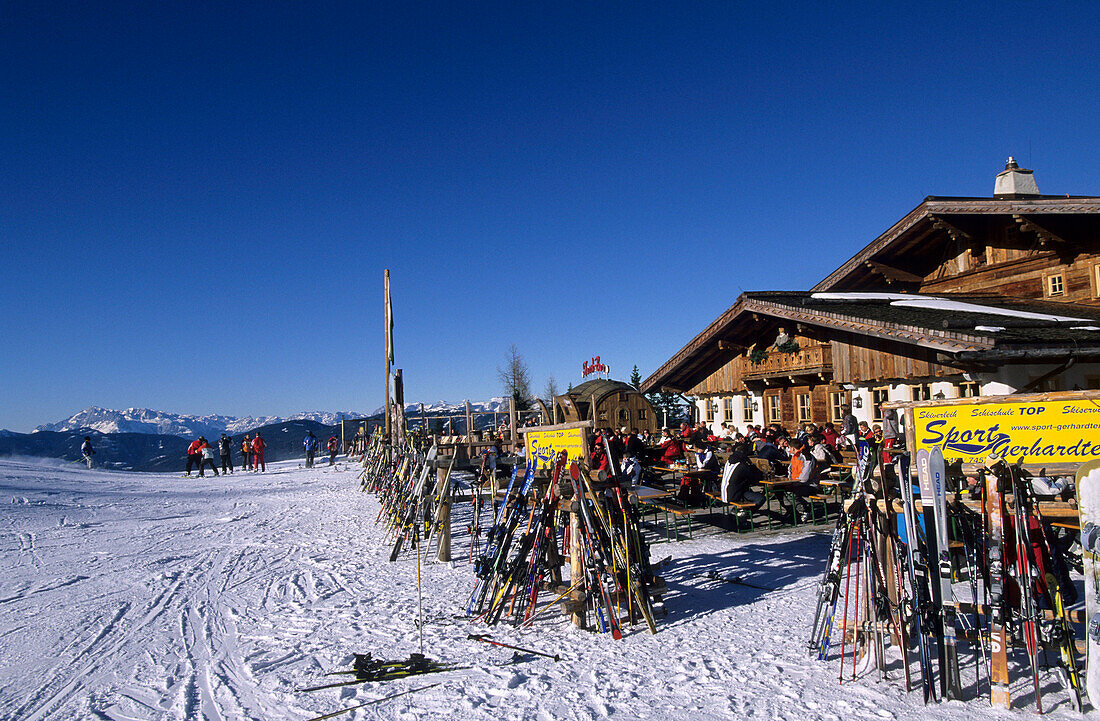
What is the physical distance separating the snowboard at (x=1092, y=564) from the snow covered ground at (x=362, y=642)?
304mm

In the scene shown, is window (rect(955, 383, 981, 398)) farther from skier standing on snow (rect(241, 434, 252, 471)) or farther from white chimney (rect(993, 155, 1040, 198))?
skier standing on snow (rect(241, 434, 252, 471))

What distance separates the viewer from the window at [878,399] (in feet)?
45.1

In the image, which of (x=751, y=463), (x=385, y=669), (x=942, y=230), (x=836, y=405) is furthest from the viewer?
(x=942, y=230)

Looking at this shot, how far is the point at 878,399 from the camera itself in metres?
14.0

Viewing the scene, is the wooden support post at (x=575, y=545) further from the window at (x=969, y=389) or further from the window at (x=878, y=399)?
the window at (x=878, y=399)

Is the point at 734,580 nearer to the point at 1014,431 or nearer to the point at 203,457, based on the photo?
the point at 1014,431

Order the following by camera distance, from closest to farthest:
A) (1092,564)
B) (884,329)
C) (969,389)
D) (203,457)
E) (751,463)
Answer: (1092,564), (751,463), (884,329), (969,389), (203,457)

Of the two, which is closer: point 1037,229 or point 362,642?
point 362,642

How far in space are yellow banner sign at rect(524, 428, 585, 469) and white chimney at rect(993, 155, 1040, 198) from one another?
17091 millimetres

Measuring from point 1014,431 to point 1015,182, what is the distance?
697 inches

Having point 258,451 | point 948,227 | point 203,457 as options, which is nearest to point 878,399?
point 948,227

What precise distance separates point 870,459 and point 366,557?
685 cm

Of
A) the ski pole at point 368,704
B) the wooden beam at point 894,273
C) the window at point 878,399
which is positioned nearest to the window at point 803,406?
the window at point 878,399

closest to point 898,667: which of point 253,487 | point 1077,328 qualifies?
point 1077,328
